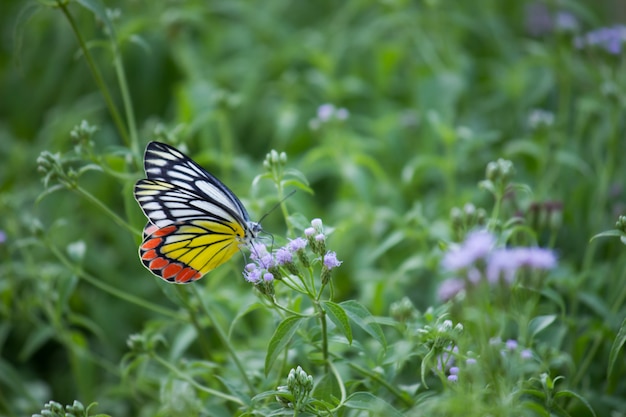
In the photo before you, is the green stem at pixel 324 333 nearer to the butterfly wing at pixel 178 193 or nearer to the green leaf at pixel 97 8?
the butterfly wing at pixel 178 193

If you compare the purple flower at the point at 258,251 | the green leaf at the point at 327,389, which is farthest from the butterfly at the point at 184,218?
the green leaf at the point at 327,389

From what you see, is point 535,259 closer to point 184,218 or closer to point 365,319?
point 365,319

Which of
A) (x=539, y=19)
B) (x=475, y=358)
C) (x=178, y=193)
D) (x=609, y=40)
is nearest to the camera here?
(x=475, y=358)

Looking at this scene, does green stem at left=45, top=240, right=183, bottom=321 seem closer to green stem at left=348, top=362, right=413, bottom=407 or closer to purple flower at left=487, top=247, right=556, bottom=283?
green stem at left=348, top=362, right=413, bottom=407

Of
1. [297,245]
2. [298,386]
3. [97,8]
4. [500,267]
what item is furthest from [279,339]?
[97,8]

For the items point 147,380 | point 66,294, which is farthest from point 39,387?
point 66,294

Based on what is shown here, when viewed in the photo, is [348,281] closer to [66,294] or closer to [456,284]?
[66,294]

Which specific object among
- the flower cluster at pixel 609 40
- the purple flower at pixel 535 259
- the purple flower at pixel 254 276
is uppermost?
the flower cluster at pixel 609 40
